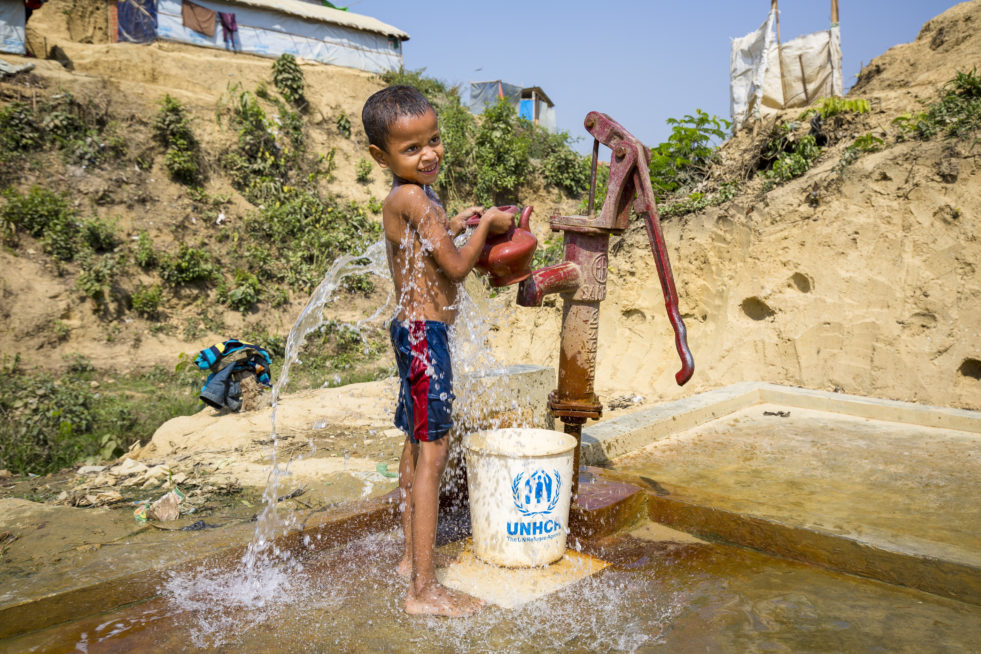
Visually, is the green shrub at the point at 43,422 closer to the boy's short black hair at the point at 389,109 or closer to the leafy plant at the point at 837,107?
the boy's short black hair at the point at 389,109

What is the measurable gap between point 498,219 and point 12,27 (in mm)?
15395

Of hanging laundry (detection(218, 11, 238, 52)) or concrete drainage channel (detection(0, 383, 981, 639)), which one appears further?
hanging laundry (detection(218, 11, 238, 52))

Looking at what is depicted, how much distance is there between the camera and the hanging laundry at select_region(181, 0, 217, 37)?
15914 mm

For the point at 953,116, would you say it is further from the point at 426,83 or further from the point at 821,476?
the point at 426,83

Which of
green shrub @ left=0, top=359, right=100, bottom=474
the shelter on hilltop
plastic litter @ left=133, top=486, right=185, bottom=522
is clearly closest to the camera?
plastic litter @ left=133, top=486, right=185, bottom=522

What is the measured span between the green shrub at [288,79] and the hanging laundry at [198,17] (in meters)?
2.94

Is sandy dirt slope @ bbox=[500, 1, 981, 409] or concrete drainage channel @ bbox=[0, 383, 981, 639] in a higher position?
sandy dirt slope @ bbox=[500, 1, 981, 409]

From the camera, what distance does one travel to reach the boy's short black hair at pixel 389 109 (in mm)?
1908

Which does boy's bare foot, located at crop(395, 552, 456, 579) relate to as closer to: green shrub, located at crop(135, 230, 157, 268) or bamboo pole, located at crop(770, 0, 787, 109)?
bamboo pole, located at crop(770, 0, 787, 109)

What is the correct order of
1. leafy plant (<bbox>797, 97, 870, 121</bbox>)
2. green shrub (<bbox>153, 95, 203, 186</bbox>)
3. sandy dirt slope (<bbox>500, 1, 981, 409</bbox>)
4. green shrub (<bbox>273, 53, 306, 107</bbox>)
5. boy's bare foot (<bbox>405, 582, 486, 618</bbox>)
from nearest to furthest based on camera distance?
boy's bare foot (<bbox>405, 582, 486, 618</bbox>) < sandy dirt slope (<bbox>500, 1, 981, 409</bbox>) < leafy plant (<bbox>797, 97, 870, 121</bbox>) < green shrub (<bbox>153, 95, 203, 186</bbox>) < green shrub (<bbox>273, 53, 306, 107</bbox>)

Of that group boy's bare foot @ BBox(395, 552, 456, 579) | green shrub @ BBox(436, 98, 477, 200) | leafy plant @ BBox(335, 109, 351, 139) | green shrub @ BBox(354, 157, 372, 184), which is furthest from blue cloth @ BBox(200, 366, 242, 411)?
leafy plant @ BBox(335, 109, 351, 139)

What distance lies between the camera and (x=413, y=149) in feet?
6.41

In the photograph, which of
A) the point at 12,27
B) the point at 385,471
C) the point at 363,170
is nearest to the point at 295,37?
the point at 363,170

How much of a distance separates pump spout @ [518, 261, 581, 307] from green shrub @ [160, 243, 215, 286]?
9727mm
